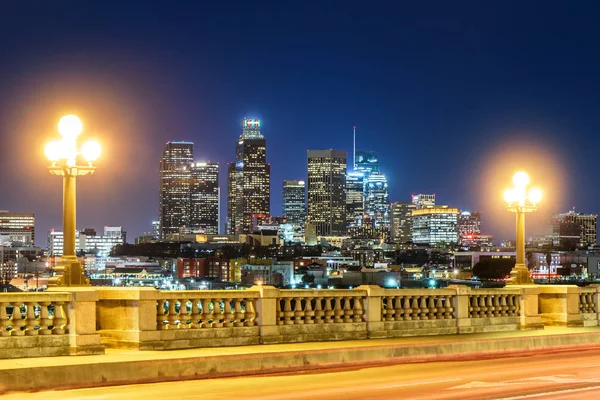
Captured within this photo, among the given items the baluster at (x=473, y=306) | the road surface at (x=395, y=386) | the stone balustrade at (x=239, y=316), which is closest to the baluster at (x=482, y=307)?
the stone balustrade at (x=239, y=316)

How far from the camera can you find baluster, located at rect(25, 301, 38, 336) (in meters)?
18.4

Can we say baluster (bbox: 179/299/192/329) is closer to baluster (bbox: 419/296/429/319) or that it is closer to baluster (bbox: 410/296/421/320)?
baluster (bbox: 410/296/421/320)

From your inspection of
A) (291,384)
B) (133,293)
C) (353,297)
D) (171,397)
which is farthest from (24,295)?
(353,297)

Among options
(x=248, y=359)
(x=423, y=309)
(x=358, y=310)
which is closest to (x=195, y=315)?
(x=248, y=359)

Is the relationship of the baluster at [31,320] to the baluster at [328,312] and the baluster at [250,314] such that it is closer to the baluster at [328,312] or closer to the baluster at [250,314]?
the baluster at [250,314]

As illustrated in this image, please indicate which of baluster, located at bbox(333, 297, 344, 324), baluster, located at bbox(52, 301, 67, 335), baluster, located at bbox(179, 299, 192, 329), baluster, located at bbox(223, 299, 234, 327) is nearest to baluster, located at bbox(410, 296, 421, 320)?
baluster, located at bbox(333, 297, 344, 324)

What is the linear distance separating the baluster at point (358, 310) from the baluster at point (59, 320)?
800 centimetres

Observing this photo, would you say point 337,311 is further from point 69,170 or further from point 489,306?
point 69,170

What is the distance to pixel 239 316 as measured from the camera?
2188cm

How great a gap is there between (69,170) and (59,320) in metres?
3.53

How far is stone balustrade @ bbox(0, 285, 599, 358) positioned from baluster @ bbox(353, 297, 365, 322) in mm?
25

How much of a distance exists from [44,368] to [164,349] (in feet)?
12.5

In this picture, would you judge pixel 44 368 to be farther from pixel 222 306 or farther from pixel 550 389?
pixel 550 389

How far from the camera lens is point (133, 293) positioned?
19859 mm
